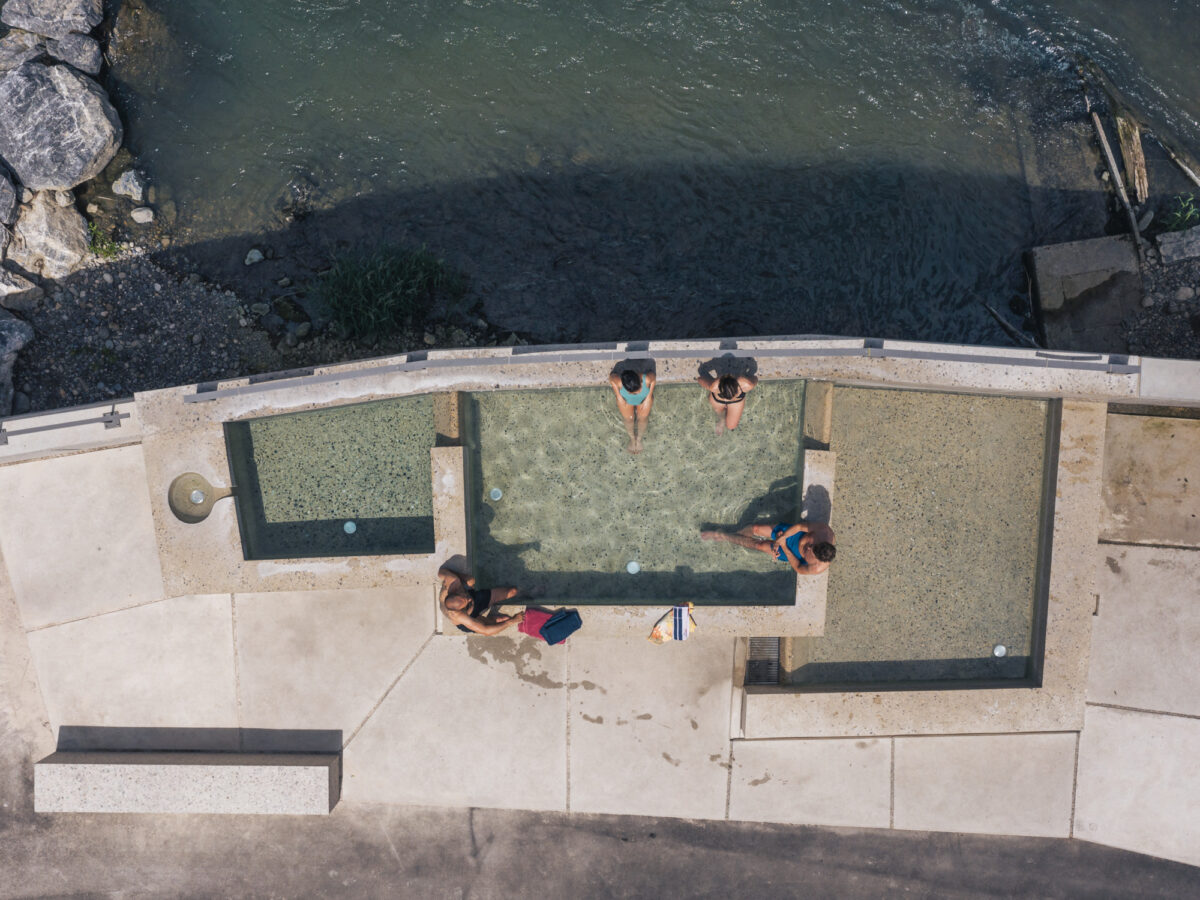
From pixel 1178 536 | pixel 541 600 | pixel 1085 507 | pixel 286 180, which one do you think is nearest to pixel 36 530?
pixel 286 180

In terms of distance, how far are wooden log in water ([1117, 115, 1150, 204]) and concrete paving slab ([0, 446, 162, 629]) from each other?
12205 mm

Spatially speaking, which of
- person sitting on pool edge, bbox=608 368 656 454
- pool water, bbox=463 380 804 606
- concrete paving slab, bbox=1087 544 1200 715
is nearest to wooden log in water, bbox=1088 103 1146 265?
concrete paving slab, bbox=1087 544 1200 715

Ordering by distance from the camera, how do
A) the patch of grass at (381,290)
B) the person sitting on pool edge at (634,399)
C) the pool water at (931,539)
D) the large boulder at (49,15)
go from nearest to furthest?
the person sitting on pool edge at (634,399)
the pool water at (931,539)
the patch of grass at (381,290)
the large boulder at (49,15)

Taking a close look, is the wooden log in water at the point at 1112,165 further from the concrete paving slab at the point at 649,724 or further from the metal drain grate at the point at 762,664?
the concrete paving slab at the point at 649,724

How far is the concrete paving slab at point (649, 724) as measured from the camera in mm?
7312

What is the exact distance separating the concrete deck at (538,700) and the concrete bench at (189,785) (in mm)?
348

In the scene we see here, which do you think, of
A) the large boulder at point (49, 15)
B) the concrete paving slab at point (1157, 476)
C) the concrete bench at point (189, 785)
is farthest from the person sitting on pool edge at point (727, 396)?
the large boulder at point (49, 15)

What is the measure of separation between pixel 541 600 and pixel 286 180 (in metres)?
6.26

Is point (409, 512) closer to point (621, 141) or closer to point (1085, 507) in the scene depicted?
point (621, 141)

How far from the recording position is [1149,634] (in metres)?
7.46

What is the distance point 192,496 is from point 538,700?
4119mm

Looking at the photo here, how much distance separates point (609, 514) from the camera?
704 centimetres

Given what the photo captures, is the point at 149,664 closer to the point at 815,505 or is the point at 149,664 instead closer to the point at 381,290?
the point at 381,290

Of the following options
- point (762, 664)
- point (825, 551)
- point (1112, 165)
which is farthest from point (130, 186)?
point (1112, 165)
